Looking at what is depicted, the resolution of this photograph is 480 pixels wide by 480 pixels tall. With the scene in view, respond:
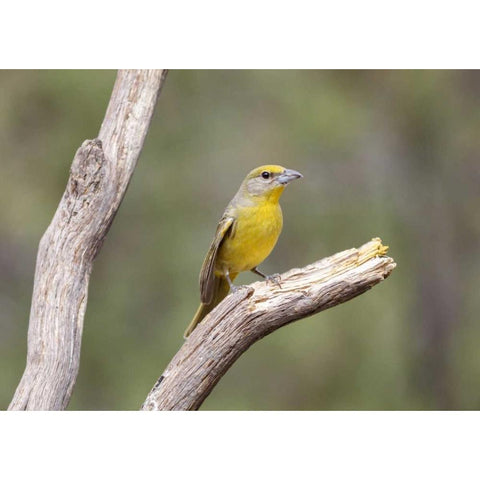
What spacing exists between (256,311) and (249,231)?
0.84m

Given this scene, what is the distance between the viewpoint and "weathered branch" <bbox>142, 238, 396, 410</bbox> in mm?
4109

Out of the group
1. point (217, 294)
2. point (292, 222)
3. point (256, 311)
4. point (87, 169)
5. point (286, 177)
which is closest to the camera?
point (256, 311)

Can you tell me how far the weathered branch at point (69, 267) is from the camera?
14.5 ft

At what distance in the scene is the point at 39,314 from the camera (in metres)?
4.54

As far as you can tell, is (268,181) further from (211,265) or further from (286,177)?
(211,265)

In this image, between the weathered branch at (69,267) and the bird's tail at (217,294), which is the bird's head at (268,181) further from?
the weathered branch at (69,267)

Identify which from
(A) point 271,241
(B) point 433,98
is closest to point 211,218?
(B) point 433,98

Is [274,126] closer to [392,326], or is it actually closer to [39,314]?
[392,326]

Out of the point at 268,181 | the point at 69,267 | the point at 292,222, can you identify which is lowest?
the point at 69,267

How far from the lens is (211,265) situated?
487 centimetres

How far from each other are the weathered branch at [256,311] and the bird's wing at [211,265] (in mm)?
→ 583

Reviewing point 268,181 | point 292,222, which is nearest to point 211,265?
point 268,181

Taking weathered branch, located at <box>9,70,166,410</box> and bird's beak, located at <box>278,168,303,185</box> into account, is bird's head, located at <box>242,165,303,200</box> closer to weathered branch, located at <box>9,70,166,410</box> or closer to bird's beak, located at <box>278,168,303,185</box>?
bird's beak, located at <box>278,168,303,185</box>

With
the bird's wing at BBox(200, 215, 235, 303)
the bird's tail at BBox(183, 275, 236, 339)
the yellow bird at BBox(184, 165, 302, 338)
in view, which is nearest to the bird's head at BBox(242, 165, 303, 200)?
the yellow bird at BBox(184, 165, 302, 338)
